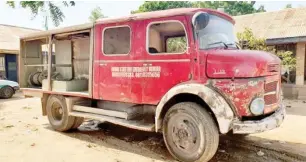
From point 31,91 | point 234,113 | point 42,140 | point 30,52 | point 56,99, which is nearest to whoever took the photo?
point 234,113

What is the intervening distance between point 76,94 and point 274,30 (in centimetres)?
1169

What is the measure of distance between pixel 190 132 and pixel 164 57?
136cm

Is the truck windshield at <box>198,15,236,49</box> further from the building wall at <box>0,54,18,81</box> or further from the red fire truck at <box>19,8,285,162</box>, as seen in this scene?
the building wall at <box>0,54,18,81</box>

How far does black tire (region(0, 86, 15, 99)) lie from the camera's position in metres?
13.8

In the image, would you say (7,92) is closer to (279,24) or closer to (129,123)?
(129,123)

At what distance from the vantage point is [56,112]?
7.20 m

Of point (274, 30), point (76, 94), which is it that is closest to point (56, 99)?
point (76, 94)

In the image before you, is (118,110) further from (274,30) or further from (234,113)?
(274,30)

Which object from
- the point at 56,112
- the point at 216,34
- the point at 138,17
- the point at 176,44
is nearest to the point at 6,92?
the point at 56,112

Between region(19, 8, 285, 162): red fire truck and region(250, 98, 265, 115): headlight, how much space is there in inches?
0.6

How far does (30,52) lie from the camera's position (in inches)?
321

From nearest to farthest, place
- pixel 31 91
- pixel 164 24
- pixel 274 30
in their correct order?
pixel 164 24
pixel 31 91
pixel 274 30

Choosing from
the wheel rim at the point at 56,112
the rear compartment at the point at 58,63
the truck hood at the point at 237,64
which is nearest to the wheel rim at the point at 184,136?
the truck hood at the point at 237,64

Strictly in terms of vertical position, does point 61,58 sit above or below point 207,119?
above
